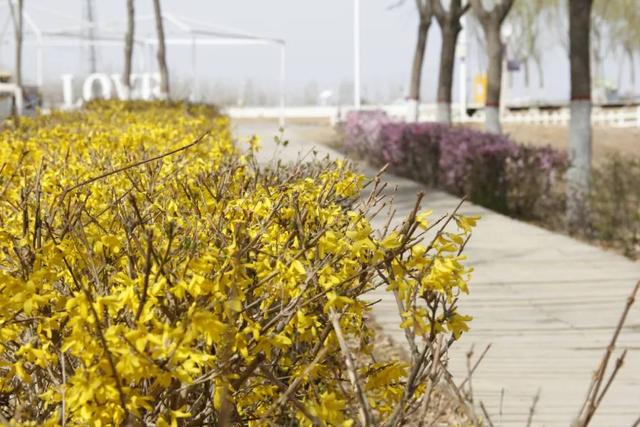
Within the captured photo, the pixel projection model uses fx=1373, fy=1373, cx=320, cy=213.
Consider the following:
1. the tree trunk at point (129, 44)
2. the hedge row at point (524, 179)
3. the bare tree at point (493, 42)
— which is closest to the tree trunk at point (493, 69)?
the bare tree at point (493, 42)

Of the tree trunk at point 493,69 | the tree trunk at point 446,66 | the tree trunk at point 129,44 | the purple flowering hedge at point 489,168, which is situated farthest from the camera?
the tree trunk at point 129,44

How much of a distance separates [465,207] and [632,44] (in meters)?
73.1

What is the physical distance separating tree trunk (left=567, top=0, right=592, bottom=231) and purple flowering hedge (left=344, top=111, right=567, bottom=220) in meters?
0.33

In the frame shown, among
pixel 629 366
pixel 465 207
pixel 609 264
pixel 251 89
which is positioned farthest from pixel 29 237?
pixel 251 89

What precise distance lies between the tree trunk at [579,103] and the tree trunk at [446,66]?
11.4m

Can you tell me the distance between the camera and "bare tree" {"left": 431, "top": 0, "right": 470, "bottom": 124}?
84.9 feet

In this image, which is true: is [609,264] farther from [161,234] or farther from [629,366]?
[161,234]

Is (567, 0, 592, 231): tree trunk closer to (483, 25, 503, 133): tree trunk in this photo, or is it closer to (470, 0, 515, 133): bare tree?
(483, 25, 503, 133): tree trunk

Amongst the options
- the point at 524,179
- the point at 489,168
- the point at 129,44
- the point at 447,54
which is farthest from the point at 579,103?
the point at 129,44

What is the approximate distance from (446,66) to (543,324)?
1916 cm

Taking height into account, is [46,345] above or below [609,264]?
above

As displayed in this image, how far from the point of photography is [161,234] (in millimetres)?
3291

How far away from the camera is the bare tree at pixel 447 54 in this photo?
84.9 feet

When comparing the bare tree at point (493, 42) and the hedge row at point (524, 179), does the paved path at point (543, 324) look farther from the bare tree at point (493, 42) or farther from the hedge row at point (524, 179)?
the bare tree at point (493, 42)
